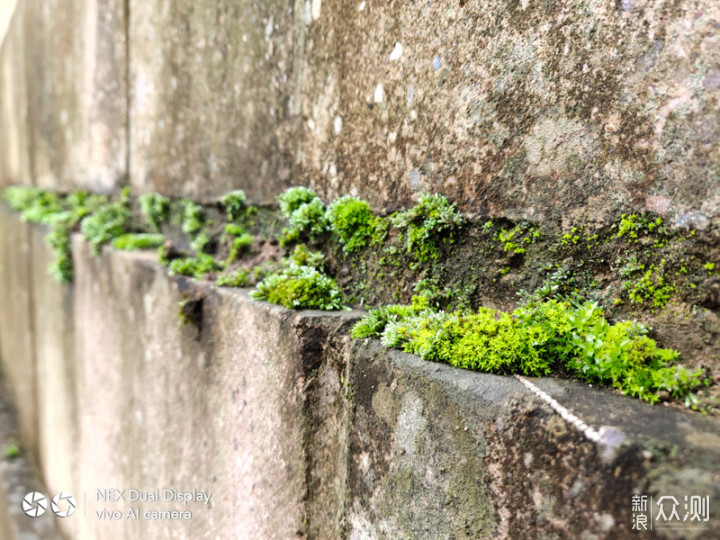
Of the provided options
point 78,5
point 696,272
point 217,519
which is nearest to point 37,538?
point 217,519

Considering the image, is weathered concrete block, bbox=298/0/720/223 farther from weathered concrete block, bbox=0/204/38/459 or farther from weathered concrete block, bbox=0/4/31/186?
weathered concrete block, bbox=0/4/31/186

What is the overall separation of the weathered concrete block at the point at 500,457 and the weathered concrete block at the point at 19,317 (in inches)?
156

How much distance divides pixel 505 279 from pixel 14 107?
5.93 metres

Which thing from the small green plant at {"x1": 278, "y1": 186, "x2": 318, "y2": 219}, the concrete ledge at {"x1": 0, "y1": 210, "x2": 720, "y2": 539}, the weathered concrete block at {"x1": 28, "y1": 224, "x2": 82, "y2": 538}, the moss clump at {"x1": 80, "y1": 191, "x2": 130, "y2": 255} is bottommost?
the weathered concrete block at {"x1": 28, "y1": 224, "x2": 82, "y2": 538}

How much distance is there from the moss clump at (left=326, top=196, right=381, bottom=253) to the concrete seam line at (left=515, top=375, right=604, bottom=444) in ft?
2.01

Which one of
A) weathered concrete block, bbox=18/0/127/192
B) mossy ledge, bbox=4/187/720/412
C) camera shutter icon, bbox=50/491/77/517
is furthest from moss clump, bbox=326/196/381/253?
camera shutter icon, bbox=50/491/77/517

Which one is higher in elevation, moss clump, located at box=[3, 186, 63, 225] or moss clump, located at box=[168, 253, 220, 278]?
moss clump, located at box=[3, 186, 63, 225]

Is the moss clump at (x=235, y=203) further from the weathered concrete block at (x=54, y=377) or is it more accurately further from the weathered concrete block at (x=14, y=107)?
the weathered concrete block at (x=14, y=107)

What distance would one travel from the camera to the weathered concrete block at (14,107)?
4.81 metres

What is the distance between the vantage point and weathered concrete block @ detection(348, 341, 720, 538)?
25.6 inches

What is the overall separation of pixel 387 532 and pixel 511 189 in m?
0.77

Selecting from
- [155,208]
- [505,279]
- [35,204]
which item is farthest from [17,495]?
[505,279]

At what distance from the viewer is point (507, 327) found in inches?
37.7

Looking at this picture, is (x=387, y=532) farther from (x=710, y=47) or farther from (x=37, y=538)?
(x=37, y=538)
